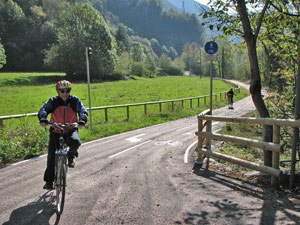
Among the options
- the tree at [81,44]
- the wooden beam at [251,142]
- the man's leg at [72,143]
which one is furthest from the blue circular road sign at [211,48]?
the tree at [81,44]

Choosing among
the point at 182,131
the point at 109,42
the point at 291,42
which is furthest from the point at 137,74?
the point at 291,42

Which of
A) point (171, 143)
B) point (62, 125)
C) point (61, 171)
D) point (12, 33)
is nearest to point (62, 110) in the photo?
point (62, 125)

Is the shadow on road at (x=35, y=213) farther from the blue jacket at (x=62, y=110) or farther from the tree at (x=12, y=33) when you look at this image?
the tree at (x=12, y=33)

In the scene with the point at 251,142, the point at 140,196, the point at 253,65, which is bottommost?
the point at 140,196

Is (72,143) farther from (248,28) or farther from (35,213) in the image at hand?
(248,28)

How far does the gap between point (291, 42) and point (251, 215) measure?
16.7 feet

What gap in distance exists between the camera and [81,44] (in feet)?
163

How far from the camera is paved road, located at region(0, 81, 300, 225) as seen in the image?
3836 mm

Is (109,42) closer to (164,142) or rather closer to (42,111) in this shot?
(164,142)

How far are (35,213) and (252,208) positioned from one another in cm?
339

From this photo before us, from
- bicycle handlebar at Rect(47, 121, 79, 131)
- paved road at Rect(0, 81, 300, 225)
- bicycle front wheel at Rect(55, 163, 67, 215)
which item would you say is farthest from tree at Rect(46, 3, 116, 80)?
bicycle front wheel at Rect(55, 163, 67, 215)

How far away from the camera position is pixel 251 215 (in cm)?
383

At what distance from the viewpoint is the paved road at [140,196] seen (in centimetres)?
→ 384

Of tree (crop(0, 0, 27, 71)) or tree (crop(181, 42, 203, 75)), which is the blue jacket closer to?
tree (crop(0, 0, 27, 71))
